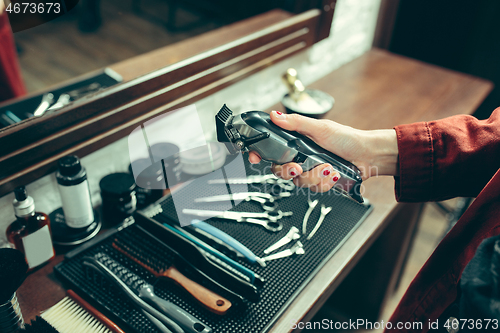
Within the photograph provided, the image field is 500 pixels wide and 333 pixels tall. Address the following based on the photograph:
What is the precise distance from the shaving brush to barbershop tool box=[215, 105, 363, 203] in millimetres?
350

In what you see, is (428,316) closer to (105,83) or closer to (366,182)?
(366,182)

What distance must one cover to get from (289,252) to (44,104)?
0.58m

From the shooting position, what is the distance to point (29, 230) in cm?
63

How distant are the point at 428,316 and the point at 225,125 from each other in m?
0.48

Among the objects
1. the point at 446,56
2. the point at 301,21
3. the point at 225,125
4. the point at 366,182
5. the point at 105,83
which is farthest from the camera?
the point at 446,56

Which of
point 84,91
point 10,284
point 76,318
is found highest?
point 84,91

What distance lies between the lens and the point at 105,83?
32.4 inches

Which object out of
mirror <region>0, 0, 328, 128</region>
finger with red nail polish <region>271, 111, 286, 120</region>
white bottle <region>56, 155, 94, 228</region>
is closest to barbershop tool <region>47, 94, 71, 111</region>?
mirror <region>0, 0, 328, 128</region>

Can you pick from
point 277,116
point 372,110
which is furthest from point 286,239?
point 372,110

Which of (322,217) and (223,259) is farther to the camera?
(322,217)

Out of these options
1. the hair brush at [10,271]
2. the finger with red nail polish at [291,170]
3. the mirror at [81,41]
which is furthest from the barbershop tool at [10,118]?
the finger with red nail polish at [291,170]

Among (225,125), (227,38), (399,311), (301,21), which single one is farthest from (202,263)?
(301,21)

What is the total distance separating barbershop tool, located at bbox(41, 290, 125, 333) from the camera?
1.89ft

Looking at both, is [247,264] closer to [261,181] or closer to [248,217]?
[248,217]
